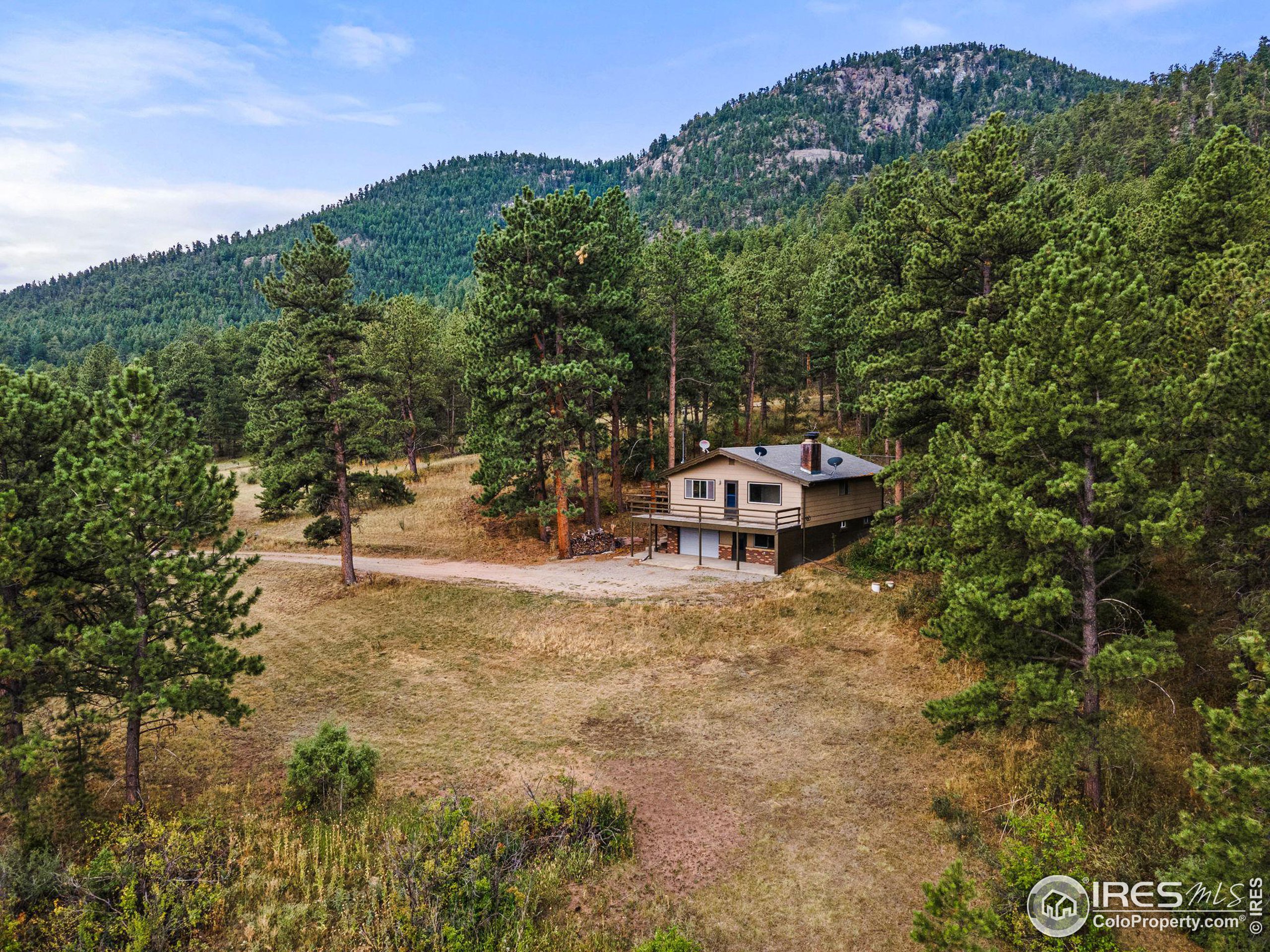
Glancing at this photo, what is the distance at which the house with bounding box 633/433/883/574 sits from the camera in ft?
95.1

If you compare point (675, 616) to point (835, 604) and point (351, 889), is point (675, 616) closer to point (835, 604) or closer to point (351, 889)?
point (835, 604)

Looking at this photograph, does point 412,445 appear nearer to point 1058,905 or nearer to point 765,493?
point 765,493

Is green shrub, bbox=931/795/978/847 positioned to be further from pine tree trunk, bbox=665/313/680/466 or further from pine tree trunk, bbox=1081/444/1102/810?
pine tree trunk, bbox=665/313/680/466

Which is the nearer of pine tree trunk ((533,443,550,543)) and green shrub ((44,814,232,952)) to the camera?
green shrub ((44,814,232,952))

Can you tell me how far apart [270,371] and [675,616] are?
1906 centimetres

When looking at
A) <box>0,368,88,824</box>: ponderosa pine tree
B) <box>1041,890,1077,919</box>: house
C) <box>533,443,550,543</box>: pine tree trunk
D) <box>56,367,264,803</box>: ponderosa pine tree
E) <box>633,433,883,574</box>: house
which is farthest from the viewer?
<box>533,443,550,543</box>: pine tree trunk

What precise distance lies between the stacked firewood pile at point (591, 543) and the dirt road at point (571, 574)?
934mm

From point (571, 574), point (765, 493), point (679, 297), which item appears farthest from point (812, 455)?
point (571, 574)

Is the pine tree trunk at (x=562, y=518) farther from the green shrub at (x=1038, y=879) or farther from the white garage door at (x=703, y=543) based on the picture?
the green shrub at (x=1038, y=879)

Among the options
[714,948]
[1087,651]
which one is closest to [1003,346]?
[1087,651]

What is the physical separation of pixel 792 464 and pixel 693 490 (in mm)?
5206

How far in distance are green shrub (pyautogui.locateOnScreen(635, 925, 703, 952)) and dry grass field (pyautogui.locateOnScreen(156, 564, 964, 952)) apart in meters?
1.00

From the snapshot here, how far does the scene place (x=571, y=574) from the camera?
28734 millimetres

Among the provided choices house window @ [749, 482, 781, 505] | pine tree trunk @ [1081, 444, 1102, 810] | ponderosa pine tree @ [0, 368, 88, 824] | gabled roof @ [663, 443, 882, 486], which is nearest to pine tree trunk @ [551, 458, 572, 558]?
gabled roof @ [663, 443, 882, 486]
